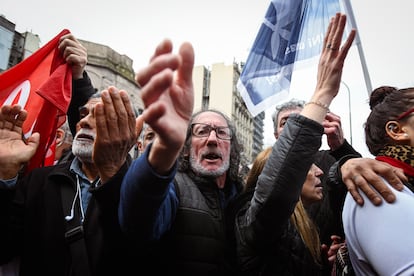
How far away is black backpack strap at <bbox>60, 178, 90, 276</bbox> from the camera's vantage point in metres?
1.48

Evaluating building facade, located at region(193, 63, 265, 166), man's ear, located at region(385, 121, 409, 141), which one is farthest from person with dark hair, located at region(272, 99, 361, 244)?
building facade, located at region(193, 63, 265, 166)

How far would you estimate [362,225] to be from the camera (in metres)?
1.23

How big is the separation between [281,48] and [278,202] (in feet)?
7.12

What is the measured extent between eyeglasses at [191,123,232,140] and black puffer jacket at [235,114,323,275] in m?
0.81

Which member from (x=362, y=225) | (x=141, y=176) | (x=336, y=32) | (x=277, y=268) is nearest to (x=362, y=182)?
(x=362, y=225)

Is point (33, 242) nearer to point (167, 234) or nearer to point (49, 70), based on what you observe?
point (167, 234)

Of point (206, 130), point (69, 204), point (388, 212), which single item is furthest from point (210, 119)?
point (388, 212)

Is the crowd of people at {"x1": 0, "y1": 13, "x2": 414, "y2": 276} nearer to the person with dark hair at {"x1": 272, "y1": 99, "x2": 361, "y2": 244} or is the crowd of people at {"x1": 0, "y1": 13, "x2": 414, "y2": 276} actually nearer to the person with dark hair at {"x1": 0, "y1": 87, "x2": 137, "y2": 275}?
the person with dark hair at {"x1": 0, "y1": 87, "x2": 137, "y2": 275}

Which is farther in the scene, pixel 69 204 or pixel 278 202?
pixel 69 204

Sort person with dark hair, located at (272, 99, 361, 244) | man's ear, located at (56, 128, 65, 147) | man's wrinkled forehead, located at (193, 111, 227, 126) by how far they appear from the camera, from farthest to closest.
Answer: man's ear, located at (56, 128, 65, 147)
man's wrinkled forehead, located at (193, 111, 227, 126)
person with dark hair, located at (272, 99, 361, 244)

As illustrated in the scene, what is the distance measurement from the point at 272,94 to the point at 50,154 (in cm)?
213

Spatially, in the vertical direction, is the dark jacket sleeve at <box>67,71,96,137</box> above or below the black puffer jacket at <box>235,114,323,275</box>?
above

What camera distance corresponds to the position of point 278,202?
1435 mm

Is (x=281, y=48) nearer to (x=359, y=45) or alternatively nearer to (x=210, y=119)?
(x=359, y=45)
